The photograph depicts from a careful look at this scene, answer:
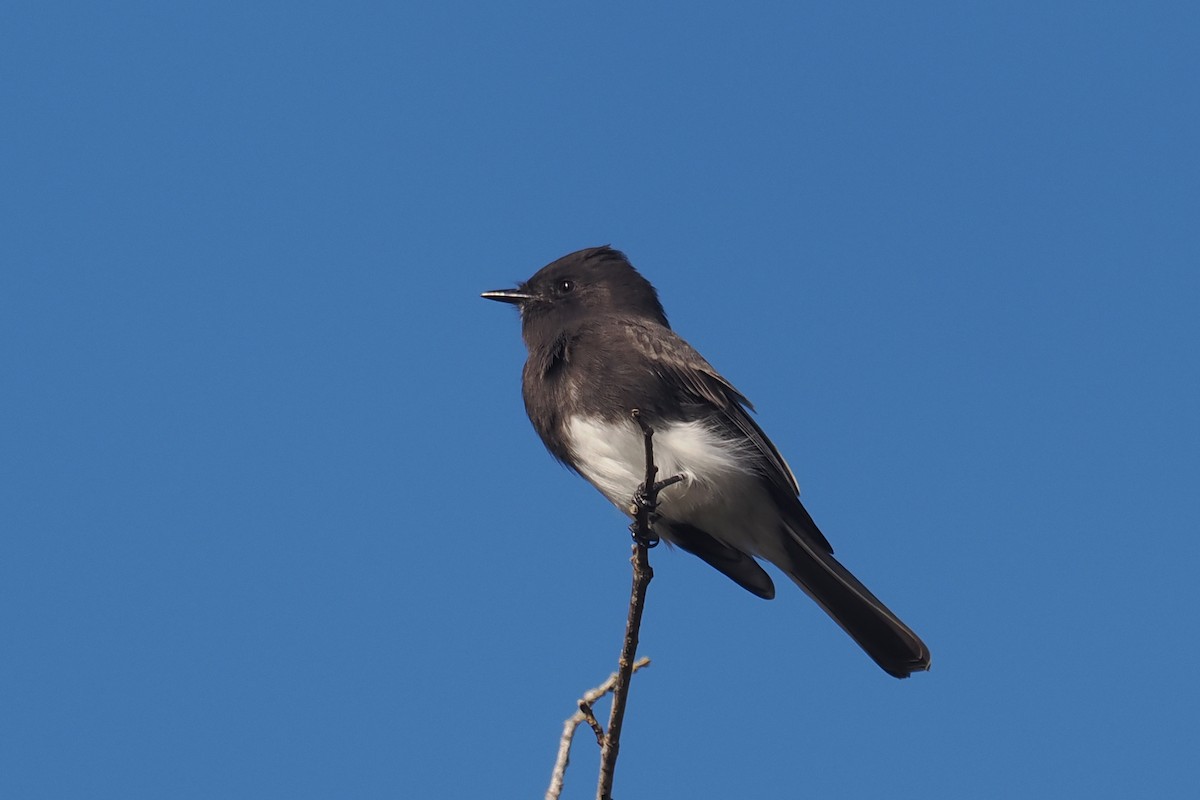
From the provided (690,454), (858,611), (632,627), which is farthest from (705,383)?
(632,627)

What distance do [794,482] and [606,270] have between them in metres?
1.60

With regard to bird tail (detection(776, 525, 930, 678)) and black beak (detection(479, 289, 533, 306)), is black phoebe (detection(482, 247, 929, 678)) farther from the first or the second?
black beak (detection(479, 289, 533, 306))

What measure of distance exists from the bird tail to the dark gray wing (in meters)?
0.30

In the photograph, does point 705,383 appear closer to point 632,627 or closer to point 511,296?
point 511,296

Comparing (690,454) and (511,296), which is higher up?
(511,296)

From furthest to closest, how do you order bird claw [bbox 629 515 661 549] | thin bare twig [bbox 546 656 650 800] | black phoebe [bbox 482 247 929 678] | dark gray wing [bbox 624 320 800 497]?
dark gray wing [bbox 624 320 800 497]
black phoebe [bbox 482 247 929 678]
bird claw [bbox 629 515 661 549]
thin bare twig [bbox 546 656 650 800]

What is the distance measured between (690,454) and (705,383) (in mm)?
367

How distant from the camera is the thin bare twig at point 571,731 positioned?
2.96 metres

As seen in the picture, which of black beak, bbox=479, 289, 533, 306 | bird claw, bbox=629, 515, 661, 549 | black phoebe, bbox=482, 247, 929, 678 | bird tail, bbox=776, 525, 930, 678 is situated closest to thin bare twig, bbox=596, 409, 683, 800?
bird claw, bbox=629, 515, 661, 549

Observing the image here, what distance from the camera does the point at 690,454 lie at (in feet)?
17.8

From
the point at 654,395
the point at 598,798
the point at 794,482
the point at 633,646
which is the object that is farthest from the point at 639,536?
the point at 794,482

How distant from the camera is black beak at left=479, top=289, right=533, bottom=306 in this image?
6629 millimetres

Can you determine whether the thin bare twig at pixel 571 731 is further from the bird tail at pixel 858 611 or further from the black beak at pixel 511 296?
the black beak at pixel 511 296

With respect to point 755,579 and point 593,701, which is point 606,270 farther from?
point 593,701
